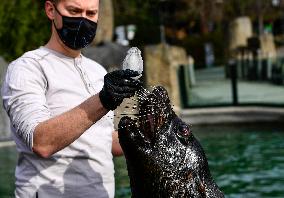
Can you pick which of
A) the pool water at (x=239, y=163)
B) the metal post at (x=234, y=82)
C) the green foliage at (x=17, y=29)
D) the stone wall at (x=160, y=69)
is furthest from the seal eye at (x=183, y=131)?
the stone wall at (x=160, y=69)

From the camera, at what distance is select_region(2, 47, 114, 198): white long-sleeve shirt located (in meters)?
3.18

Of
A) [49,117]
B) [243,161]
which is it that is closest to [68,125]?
[49,117]

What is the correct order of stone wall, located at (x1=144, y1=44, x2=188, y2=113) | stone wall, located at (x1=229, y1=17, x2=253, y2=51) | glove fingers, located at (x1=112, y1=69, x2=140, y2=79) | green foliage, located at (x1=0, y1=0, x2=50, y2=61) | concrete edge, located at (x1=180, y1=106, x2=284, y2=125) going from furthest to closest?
stone wall, located at (x1=229, y1=17, x2=253, y2=51) → stone wall, located at (x1=144, y1=44, x2=188, y2=113) → green foliage, located at (x1=0, y1=0, x2=50, y2=61) → concrete edge, located at (x1=180, y1=106, x2=284, y2=125) → glove fingers, located at (x1=112, y1=69, x2=140, y2=79)

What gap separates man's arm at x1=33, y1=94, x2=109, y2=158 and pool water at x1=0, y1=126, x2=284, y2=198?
5236mm

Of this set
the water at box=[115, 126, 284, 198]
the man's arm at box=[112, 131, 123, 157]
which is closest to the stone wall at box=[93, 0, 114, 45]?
the water at box=[115, 126, 284, 198]

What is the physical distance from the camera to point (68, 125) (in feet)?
9.88

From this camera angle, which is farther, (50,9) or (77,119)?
(50,9)

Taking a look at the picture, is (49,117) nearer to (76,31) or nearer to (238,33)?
(76,31)

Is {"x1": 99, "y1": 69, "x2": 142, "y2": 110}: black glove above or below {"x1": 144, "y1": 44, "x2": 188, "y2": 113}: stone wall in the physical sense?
above

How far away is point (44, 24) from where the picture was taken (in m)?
15.7

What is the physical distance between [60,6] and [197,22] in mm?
51719

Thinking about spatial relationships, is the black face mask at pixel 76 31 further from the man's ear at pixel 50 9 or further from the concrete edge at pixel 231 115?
the concrete edge at pixel 231 115

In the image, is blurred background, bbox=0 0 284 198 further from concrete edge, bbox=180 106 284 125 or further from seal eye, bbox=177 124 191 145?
seal eye, bbox=177 124 191 145

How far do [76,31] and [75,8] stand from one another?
10 centimetres
